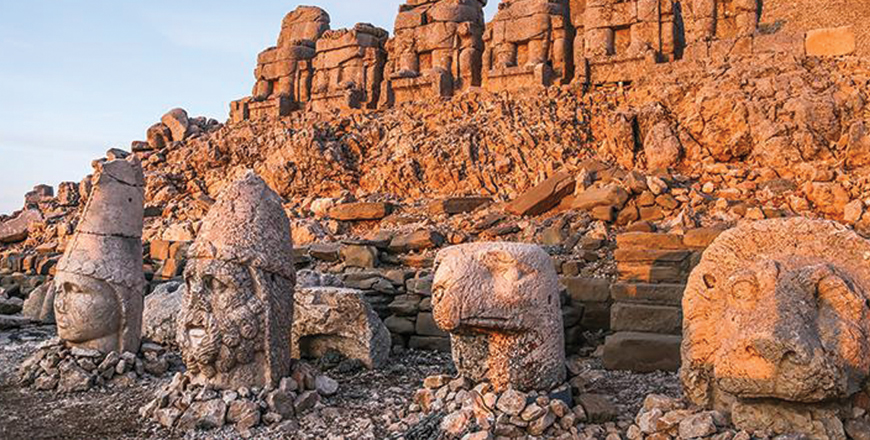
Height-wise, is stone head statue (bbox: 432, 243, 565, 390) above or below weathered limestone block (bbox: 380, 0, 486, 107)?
below

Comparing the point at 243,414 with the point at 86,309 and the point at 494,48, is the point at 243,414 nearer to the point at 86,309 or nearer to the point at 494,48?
the point at 86,309

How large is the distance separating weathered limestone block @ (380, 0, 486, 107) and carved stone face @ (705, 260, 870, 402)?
14.2 metres

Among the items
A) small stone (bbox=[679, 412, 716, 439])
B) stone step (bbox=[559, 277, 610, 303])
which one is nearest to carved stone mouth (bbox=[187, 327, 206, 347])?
small stone (bbox=[679, 412, 716, 439])

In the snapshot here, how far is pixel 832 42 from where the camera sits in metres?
12.7

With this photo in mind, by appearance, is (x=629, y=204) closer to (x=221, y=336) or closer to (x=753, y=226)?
(x=753, y=226)

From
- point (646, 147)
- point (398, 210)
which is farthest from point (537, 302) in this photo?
point (646, 147)

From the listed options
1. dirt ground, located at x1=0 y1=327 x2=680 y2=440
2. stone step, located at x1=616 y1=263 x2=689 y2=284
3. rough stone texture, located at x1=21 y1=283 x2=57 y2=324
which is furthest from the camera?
rough stone texture, located at x1=21 y1=283 x2=57 y2=324

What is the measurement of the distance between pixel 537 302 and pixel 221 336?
2473 millimetres

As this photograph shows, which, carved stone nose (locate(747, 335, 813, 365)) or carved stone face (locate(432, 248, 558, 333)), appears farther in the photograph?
carved stone face (locate(432, 248, 558, 333))

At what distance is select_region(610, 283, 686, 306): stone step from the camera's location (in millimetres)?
6508

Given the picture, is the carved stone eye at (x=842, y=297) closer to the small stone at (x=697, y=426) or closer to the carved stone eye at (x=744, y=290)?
the carved stone eye at (x=744, y=290)

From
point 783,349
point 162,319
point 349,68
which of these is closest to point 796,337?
point 783,349

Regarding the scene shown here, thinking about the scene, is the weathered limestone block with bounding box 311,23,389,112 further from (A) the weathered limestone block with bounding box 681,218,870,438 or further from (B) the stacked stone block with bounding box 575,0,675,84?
(A) the weathered limestone block with bounding box 681,218,870,438

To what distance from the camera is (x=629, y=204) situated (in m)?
9.68
